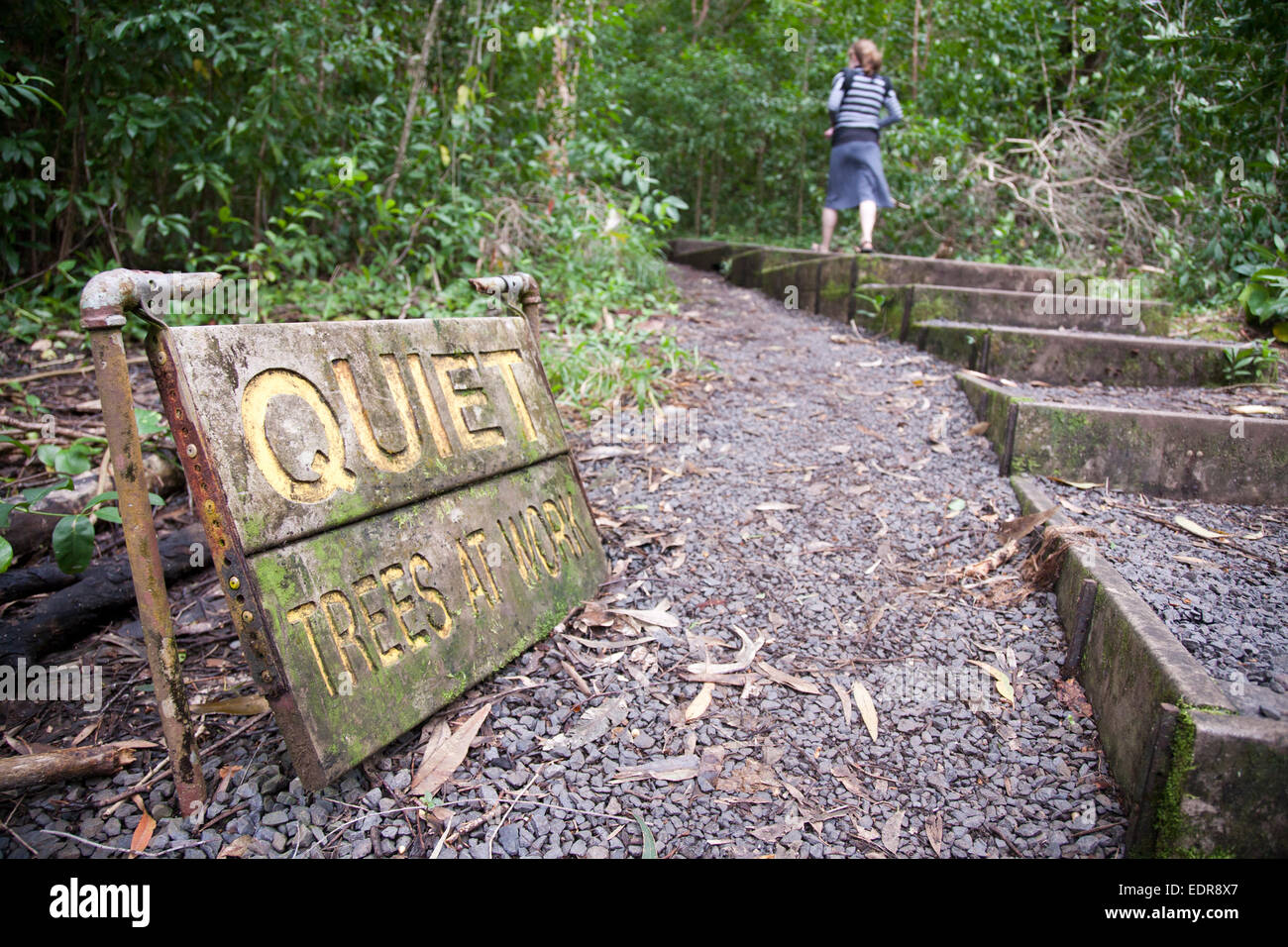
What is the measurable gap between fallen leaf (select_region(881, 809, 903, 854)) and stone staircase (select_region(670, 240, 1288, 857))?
428mm

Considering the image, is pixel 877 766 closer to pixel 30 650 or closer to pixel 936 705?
pixel 936 705

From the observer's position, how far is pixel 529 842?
150cm

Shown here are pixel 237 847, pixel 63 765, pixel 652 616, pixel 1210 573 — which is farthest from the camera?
pixel 652 616

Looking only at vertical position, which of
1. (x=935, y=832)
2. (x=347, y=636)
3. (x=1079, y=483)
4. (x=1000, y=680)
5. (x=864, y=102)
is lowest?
(x=935, y=832)

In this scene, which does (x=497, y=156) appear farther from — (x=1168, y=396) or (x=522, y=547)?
(x=1168, y=396)

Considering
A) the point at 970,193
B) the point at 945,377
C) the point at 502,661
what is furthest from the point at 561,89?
the point at 502,661

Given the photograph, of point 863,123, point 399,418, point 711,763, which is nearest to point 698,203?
point 863,123

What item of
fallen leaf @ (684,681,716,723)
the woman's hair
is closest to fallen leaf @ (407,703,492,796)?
fallen leaf @ (684,681,716,723)

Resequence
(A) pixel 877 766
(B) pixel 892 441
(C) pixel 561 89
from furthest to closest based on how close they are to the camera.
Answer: (C) pixel 561 89
(B) pixel 892 441
(A) pixel 877 766

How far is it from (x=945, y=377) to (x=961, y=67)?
4776 millimetres

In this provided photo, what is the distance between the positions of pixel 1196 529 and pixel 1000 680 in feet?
3.12

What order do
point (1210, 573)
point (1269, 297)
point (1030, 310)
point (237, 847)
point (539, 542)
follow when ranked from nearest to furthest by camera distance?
point (237, 847) → point (1210, 573) → point (539, 542) → point (1269, 297) → point (1030, 310)

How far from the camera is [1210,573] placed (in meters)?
2.01

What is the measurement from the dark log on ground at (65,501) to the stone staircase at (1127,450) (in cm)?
271
